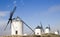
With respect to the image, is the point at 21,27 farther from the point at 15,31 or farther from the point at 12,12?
the point at 12,12

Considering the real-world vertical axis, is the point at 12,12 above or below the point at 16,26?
above

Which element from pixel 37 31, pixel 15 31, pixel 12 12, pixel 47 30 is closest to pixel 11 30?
pixel 15 31

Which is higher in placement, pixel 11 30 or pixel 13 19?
pixel 13 19

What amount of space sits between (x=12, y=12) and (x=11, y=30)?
6.46 m

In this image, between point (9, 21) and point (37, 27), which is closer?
point (9, 21)

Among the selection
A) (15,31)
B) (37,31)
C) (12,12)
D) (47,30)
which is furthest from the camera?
(47,30)

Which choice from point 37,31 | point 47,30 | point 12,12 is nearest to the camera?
point 12,12

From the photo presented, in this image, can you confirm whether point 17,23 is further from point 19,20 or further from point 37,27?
point 37,27

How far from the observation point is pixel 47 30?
69.8 meters

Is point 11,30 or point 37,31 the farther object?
point 37,31

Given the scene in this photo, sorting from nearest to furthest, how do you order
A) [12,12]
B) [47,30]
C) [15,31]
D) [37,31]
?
[15,31], [12,12], [37,31], [47,30]

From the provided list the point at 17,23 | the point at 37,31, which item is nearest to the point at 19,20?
the point at 17,23

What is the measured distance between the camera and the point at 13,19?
5003 centimetres

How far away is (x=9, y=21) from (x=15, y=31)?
4261 millimetres
